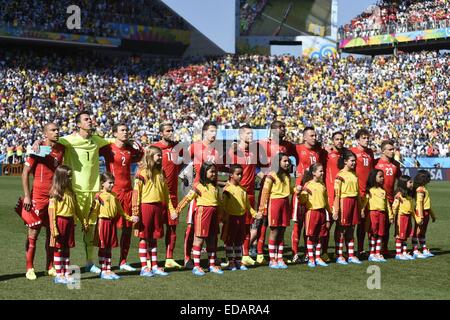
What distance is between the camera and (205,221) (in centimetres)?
1127

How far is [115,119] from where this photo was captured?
159 ft

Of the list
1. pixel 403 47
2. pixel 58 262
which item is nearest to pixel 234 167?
pixel 58 262

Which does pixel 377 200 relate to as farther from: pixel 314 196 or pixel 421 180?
pixel 314 196

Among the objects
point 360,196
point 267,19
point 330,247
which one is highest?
point 267,19

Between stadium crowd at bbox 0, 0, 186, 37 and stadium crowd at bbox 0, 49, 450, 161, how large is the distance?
1971 millimetres

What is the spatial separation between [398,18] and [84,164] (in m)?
52.7

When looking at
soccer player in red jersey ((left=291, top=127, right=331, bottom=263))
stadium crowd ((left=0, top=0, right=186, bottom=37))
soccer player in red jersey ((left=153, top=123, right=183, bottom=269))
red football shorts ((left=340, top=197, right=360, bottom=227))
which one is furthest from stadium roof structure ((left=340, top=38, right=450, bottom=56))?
soccer player in red jersey ((left=153, top=123, right=183, bottom=269))

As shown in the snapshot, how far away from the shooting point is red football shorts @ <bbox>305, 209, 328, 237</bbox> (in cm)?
1215

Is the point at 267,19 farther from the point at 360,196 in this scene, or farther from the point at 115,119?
the point at 360,196

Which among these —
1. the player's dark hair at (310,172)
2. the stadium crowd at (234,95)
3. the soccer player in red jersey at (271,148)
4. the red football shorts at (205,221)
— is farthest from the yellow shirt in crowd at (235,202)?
the stadium crowd at (234,95)

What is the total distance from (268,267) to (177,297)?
2.91 metres

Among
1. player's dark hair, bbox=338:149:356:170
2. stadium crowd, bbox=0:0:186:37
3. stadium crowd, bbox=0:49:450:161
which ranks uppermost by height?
stadium crowd, bbox=0:0:186:37

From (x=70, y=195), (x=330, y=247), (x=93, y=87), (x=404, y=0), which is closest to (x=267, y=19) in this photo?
(x=404, y=0)

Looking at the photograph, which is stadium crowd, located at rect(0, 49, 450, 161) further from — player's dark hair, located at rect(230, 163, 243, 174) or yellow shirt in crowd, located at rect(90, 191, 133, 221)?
yellow shirt in crowd, located at rect(90, 191, 133, 221)
